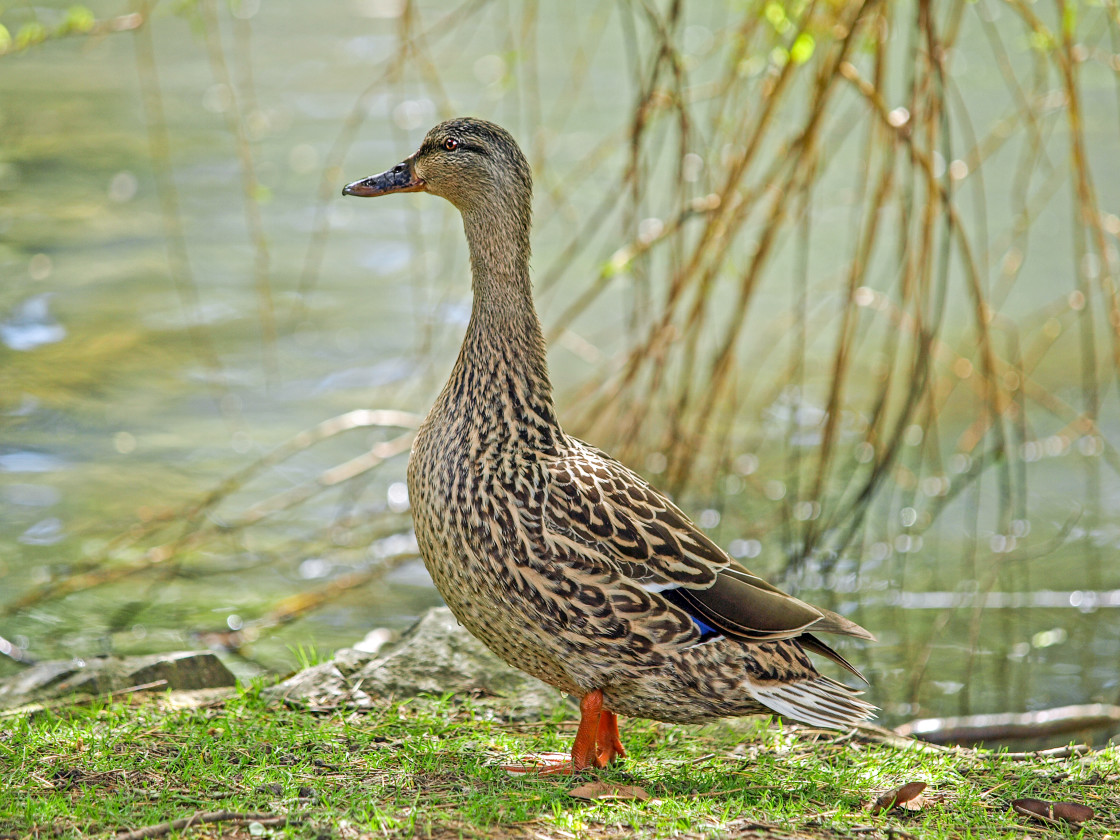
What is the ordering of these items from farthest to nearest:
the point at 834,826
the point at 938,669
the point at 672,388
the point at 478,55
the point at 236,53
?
the point at 478,55 < the point at 236,53 < the point at 672,388 < the point at 938,669 < the point at 834,826

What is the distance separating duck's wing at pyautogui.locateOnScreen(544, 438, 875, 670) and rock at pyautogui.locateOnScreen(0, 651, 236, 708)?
168 centimetres

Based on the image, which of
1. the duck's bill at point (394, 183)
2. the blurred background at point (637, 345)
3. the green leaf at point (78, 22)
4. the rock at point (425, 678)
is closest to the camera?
the duck's bill at point (394, 183)

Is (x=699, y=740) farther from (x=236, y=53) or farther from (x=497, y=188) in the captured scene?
(x=236, y=53)

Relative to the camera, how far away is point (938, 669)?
17.1 feet

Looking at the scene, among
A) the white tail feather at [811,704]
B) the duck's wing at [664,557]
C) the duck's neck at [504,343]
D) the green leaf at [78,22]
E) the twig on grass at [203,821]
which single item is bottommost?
the twig on grass at [203,821]

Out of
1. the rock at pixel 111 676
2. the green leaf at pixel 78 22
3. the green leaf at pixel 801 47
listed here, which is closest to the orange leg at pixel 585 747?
the rock at pixel 111 676

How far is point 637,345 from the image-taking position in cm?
493

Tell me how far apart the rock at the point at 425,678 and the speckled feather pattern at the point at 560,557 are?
0.71m

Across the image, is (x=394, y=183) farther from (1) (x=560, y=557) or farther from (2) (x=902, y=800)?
(2) (x=902, y=800)

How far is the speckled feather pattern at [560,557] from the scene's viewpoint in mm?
3152

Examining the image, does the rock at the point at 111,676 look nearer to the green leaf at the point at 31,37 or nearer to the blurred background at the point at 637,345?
the blurred background at the point at 637,345

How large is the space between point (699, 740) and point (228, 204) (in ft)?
25.6

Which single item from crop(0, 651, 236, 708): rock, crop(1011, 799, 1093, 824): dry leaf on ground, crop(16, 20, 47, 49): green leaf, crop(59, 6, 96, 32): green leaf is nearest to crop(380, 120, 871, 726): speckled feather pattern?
crop(1011, 799, 1093, 824): dry leaf on ground

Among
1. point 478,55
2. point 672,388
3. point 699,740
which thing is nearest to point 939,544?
point 672,388
